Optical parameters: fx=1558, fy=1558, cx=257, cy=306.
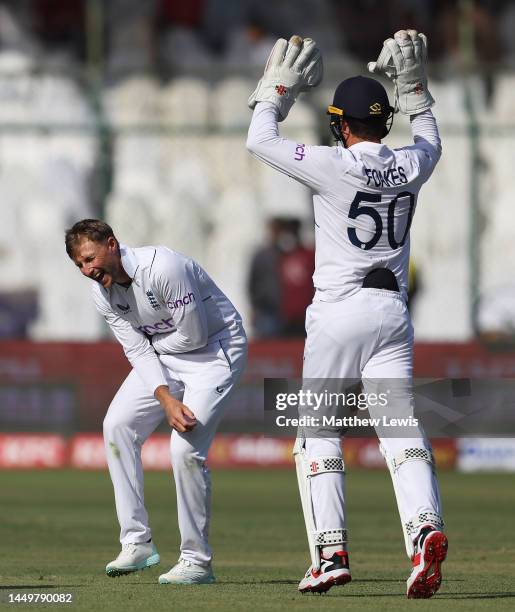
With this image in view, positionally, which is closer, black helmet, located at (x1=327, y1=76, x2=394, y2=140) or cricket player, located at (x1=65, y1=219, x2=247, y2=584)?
black helmet, located at (x1=327, y1=76, x2=394, y2=140)

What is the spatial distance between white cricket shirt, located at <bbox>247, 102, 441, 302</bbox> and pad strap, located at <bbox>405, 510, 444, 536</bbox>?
105 centimetres

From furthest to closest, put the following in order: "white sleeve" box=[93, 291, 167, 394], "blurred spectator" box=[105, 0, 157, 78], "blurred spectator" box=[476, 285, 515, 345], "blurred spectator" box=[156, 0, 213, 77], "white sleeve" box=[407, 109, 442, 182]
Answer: "blurred spectator" box=[156, 0, 213, 77] < "blurred spectator" box=[105, 0, 157, 78] < "blurred spectator" box=[476, 285, 515, 345] < "white sleeve" box=[93, 291, 167, 394] < "white sleeve" box=[407, 109, 442, 182]

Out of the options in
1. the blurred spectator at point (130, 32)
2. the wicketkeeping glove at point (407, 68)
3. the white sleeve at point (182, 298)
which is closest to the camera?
the wicketkeeping glove at point (407, 68)

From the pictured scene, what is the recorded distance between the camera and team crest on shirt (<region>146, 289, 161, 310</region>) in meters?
7.85

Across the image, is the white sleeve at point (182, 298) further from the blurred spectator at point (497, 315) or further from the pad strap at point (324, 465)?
the blurred spectator at point (497, 315)

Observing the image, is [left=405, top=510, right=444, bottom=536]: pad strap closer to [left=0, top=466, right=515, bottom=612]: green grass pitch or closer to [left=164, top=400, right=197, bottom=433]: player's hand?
[left=0, top=466, right=515, bottom=612]: green grass pitch

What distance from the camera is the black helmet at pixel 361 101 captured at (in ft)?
23.5

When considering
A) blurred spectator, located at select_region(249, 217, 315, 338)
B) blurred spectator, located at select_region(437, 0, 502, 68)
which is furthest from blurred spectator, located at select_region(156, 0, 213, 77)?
blurred spectator, located at select_region(249, 217, 315, 338)

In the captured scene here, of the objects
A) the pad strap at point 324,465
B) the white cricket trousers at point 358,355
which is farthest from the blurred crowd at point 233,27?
the pad strap at point 324,465

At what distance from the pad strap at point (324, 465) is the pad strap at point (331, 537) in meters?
0.28

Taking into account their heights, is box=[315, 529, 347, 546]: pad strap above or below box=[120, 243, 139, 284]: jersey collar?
below

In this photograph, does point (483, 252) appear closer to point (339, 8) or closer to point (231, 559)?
point (339, 8)

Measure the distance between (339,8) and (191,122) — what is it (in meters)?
3.11

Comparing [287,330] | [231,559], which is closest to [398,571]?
[231,559]
